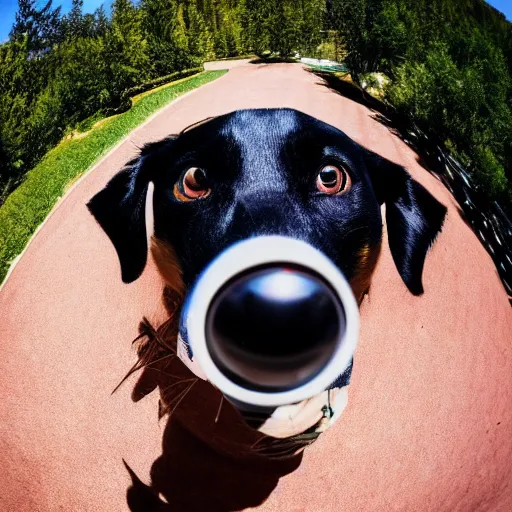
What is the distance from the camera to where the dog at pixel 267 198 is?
5.06 ft

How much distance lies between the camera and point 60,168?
3.00m

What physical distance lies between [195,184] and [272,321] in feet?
3.52

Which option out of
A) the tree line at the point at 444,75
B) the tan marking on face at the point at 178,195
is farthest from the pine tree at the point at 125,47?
the tree line at the point at 444,75

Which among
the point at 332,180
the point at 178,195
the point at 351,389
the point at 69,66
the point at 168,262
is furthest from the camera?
the point at 351,389

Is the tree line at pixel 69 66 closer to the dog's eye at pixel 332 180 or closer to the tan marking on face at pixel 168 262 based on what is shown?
the tan marking on face at pixel 168 262

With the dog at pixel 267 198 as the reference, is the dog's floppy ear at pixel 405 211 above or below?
above

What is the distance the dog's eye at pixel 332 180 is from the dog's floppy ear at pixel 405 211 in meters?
0.44

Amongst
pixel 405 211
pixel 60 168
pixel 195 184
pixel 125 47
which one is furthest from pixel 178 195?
pixel 125 47

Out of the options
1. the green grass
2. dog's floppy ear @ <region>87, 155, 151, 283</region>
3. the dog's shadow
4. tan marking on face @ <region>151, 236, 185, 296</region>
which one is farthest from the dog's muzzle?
the green grass

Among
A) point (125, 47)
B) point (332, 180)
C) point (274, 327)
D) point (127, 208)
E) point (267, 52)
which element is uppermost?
point (267, 52)

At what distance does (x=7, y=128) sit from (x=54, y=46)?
2.57ft

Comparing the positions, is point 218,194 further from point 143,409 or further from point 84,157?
point 143,409

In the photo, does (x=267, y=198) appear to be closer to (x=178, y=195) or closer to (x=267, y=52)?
(x=178, y=195)

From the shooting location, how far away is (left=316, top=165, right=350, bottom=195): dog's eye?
1707 mm
